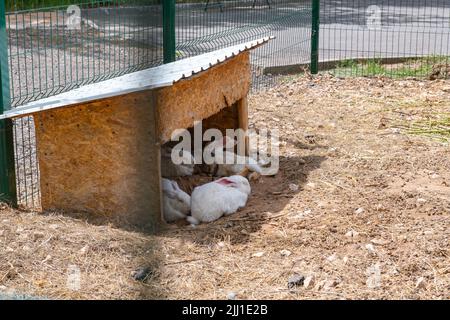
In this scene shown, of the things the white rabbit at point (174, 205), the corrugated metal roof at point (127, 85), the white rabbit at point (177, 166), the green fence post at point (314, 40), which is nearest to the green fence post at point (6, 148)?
the corrugated metal roof at point (127, 85)

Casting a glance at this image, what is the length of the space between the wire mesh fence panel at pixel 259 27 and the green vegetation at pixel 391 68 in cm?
50

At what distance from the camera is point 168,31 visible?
685 cm

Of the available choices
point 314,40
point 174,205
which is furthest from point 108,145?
point 314,40

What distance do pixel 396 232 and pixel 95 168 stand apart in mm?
1701

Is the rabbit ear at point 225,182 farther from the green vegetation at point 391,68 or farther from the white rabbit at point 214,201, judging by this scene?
the green vegetation at point 391,68

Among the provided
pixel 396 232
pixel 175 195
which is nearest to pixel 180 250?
pixel 175 195

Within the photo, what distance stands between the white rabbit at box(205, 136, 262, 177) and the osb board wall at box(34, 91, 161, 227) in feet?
3.05

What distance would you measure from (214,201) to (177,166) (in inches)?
25.6

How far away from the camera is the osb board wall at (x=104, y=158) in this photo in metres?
4.72

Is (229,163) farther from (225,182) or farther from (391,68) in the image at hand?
(391,68)

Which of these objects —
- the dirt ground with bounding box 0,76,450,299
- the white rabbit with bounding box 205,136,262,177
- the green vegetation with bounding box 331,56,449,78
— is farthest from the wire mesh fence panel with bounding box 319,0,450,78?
the white rabbit with bounding box 205,136,262,177

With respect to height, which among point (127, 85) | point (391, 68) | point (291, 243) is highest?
point (127, 85)

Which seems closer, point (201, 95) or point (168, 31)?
point (201, 95)

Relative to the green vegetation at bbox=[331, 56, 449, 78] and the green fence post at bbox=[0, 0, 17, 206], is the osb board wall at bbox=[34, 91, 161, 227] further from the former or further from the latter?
the green vegetation at bbox=[331, 56, 449, 78]
